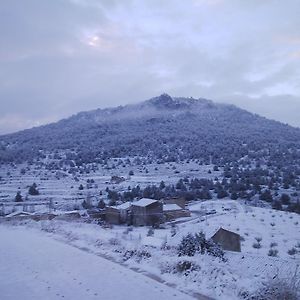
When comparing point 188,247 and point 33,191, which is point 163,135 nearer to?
point 33,191

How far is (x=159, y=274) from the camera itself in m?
12.3

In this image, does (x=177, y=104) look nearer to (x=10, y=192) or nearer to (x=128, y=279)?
(x=10, y=192)

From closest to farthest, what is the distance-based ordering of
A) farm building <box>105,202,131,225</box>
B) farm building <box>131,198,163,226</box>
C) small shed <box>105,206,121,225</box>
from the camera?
farm building <box>131,198,163,226</box>, small shed <box>105,206,121,225</box>, farm building <box>105,202,131,225</box>

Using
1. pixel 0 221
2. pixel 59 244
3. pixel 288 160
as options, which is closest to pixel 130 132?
pixel 288 160

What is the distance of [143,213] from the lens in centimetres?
4475

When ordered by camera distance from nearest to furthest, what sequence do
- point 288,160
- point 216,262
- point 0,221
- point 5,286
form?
1. point 5,286
2. point 216,262
3. point 0,221
4. point 288,160

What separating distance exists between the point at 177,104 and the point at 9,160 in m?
92.5

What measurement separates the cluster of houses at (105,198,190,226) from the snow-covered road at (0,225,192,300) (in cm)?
2829

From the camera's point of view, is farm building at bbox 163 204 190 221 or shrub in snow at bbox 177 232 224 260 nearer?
shrub in snow at bbox 177 232 224 260

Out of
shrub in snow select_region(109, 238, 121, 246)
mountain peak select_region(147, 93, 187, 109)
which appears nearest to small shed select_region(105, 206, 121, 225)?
shrub in snow select_region(109, 238, 121, 246)

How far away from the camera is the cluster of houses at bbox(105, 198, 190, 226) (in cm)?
4484

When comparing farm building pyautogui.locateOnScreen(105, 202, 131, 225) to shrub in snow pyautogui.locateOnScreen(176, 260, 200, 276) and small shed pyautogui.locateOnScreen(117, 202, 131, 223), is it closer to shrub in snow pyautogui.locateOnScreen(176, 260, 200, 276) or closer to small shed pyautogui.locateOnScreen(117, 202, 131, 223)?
small shed pyautogui.locateOnScreen(117, 202, 131, 223)

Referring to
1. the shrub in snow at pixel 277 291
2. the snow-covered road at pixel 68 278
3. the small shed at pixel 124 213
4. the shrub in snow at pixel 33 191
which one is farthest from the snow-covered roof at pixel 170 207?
the shrub in snow at pixel 277 291

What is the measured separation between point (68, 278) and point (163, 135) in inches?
4216
